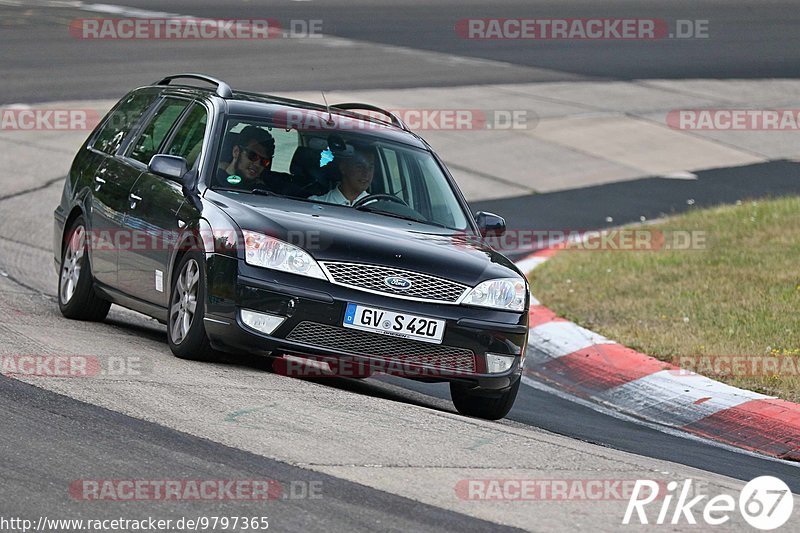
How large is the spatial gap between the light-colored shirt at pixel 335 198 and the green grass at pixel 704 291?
9.17 ft

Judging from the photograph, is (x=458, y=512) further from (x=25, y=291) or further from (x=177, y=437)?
(x=25, y=291)

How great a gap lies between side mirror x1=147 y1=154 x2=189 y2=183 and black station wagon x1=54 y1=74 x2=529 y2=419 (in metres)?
0.01

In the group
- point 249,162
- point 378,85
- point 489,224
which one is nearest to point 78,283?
point 249,162

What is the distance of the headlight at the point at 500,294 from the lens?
7941 millimetres

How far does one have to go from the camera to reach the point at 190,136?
29.8 feet

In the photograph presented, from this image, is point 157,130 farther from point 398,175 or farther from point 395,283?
point 395,283

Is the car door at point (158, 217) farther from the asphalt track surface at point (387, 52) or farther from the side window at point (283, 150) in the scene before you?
the asphalt track surface at point (387, 52)

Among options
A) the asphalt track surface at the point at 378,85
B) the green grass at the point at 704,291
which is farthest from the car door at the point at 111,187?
the green grass at the point at 704,291

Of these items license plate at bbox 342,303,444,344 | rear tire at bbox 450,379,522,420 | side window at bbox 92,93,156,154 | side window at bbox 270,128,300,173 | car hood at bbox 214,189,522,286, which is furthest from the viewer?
side window at bbox 92,93,156,154

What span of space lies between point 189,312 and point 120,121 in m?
2.55

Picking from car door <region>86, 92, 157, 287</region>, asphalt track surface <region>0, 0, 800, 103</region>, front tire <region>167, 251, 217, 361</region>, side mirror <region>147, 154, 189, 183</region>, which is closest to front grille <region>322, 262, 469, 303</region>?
front tire <region>167, 251, 217, 361</region>

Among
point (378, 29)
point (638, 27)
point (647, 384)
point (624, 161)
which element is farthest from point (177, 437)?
point (638, 27)

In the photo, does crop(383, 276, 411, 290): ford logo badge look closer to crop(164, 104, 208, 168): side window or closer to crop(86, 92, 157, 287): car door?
crop(164, 104, 208, 168): side window

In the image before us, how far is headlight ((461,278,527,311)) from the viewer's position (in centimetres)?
794
